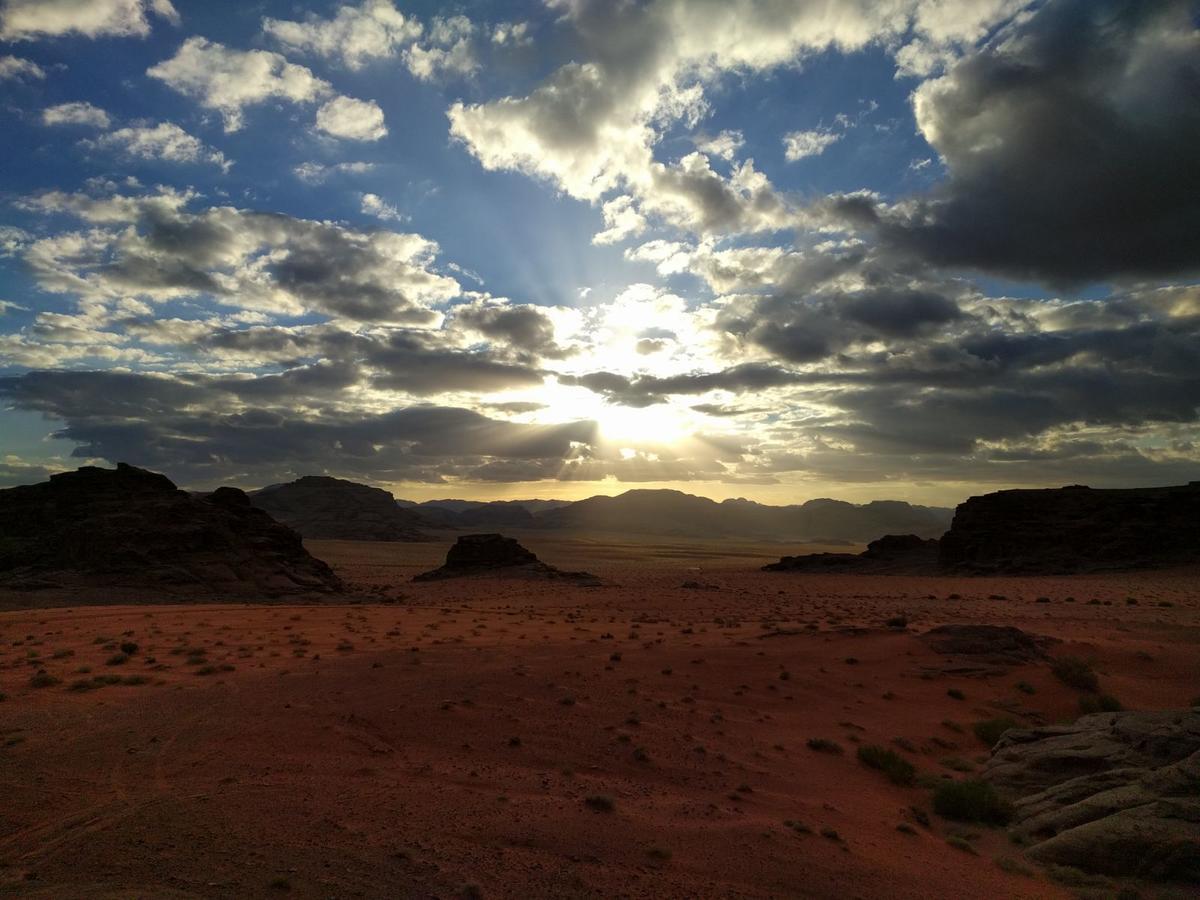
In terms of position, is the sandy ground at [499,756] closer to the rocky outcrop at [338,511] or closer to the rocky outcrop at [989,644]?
the rocky outcrop at [989,644]

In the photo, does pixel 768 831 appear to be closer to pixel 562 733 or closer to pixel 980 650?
pixel 562 733

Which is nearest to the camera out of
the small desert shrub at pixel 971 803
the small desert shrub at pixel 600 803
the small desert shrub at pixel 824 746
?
the small desert shrub at pixel 600 803

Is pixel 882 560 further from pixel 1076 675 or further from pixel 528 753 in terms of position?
pixel 528 753

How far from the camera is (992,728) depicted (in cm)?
1177

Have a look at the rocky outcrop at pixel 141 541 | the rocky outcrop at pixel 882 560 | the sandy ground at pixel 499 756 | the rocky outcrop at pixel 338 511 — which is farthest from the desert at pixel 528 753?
the rocky outcrop at pixel 338 511

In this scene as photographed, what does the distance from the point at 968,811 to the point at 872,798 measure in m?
1.19

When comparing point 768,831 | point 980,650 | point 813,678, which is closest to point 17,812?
point 768,831

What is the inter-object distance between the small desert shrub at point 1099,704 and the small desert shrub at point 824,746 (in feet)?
19.9

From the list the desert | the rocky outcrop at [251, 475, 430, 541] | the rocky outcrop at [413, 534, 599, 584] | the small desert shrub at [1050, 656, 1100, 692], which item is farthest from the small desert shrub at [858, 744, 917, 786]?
the rocky outcrop at [251, 475, 430, 541]

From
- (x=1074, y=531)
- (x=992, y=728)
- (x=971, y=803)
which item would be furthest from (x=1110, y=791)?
(x=1074, y=531)

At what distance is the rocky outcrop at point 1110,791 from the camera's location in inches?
259

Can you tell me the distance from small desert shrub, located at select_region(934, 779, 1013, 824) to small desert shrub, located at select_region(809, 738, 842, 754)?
186cm

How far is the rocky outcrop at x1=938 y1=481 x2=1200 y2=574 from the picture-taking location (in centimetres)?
4706

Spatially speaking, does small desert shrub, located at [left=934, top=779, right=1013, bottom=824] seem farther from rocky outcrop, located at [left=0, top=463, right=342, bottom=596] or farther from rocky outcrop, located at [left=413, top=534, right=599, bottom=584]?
rocky outcrop, located at [left=413, top=534, right=599, bottom=584]
